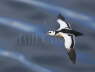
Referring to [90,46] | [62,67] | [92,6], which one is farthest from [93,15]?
[62,67]

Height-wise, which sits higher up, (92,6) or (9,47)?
(92,6)

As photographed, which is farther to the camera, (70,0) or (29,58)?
(70,0)

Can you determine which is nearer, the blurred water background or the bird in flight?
the bird in flight

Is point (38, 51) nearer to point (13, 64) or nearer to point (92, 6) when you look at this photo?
point (13, 64)

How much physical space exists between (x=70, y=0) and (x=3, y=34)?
10.8 ft

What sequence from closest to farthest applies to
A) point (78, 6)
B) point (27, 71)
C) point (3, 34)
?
point (27, 71) → point (3, 34) → point (78, 6)

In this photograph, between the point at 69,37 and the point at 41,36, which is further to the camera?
the point at 41,36

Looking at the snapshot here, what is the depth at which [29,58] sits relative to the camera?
20734 millimetres

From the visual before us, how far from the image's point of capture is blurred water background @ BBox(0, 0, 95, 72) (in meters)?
20.3

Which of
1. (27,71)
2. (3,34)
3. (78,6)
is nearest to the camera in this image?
(27,71)

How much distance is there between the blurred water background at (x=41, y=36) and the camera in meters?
20.3

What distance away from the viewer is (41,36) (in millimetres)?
21578

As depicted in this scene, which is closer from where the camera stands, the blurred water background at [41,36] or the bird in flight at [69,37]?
the bird in flight at [69,37]

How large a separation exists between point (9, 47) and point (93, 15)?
3.39m
